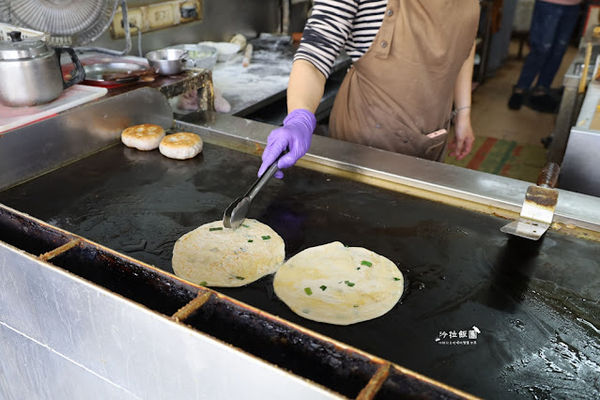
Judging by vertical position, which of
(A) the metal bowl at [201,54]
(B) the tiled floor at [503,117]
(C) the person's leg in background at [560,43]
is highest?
(A) the metal bowl at [201,54]

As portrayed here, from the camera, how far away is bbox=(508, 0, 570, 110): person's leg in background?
5.37 m

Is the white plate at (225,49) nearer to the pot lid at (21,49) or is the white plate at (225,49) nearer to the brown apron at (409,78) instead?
the brown apron at (409,78)

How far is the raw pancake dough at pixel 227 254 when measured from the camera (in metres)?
1.38

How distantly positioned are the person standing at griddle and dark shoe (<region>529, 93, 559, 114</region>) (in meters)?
4.38

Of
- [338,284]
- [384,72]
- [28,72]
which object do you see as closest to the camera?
[338,284]

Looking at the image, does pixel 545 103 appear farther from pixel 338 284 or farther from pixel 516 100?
pixel 338 284

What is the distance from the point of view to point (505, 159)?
15.8 feet

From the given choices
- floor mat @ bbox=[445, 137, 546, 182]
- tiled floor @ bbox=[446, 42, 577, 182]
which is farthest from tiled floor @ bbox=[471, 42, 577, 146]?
floor mat @ bbox=[445, 137, 546, 182]

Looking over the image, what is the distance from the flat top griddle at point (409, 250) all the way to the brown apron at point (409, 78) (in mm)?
556

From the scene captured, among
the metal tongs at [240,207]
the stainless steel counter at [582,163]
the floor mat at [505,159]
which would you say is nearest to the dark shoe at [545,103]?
the floor mat at [505,159]

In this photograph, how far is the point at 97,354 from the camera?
115 cm

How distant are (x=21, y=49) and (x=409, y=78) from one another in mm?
1469

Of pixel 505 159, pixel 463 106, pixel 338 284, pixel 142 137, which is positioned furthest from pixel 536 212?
pixel 505 159

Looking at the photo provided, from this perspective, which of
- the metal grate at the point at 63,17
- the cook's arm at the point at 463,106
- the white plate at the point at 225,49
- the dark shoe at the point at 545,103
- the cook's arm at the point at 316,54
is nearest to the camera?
the cook's arm at the point at 316,54
